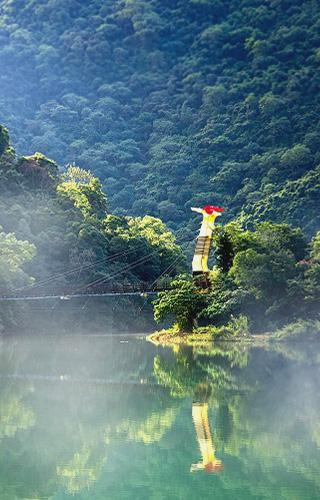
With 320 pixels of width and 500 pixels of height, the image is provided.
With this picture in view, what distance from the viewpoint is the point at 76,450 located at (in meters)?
12.0

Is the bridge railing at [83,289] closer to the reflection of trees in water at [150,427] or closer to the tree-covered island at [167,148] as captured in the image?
the tree-covered island at [167,148]

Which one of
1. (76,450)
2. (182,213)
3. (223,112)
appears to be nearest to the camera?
(76,450)

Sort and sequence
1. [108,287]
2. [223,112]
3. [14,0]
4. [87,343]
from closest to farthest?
1. [87,343]
2. [108,287]
3. [223,112]
4. [14,0]

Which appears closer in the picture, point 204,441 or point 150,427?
point 204,441

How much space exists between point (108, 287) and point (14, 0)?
74.7 m

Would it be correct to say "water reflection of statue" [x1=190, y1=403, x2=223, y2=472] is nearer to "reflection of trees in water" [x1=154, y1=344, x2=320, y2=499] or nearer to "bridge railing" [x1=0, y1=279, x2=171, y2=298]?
"reflection of trees in water" [x1=154, y1=344, x2=320, y2=499]

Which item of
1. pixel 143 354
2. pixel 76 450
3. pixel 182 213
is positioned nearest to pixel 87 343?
pixel 143 354

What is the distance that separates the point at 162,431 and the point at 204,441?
42.1 inches

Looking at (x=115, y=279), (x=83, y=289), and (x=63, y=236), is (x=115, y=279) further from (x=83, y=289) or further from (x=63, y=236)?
(x=83, y=289)

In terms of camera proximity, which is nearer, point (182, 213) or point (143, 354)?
point (143, 354)

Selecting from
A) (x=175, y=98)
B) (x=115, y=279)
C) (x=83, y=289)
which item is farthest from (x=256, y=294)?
(x=175, y=98)

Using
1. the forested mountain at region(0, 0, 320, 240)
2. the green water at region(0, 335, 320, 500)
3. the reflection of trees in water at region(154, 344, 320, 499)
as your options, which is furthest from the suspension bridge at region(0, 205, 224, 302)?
the forested mountain at region(0, 0, 320, 240)

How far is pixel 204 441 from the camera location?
12344 mm

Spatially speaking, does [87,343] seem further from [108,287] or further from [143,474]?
[143,474]
